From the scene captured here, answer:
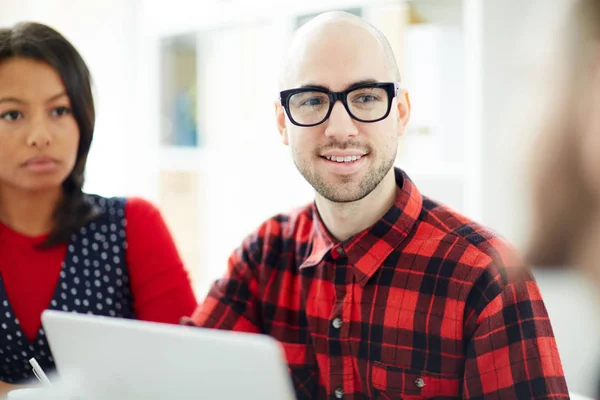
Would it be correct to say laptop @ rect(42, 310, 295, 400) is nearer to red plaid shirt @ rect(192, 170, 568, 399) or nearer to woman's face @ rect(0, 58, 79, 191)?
red plaid shirt @ rect(192, 170, 568, 399)

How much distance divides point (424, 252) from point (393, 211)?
0.32 ft

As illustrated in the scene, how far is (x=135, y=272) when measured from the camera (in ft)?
4.95

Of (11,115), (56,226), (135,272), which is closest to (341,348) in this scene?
(135,272)

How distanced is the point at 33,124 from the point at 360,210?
72 centimetres

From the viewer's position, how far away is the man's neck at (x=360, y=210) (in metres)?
1.21

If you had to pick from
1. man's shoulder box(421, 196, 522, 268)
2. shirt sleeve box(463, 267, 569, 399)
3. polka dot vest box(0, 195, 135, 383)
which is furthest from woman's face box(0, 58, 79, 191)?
shirt sleeve box(463, 267, 569, 399)

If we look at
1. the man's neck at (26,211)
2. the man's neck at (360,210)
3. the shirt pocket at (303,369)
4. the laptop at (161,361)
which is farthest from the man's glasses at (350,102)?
the man's neck at (26,211)

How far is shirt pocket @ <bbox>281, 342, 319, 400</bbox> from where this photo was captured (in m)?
1.23

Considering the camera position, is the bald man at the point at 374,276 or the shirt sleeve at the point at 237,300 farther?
the shirt sleeve at the point at 237,300

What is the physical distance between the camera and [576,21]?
31 cm

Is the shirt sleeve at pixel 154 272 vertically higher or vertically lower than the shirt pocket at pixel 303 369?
higher

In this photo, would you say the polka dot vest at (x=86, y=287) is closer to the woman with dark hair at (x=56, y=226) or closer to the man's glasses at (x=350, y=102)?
the woman with dark hair at (x=56, y=226)

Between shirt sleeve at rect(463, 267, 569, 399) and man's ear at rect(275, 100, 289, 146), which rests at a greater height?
man's ear at rect(275, 100, 289, 146)

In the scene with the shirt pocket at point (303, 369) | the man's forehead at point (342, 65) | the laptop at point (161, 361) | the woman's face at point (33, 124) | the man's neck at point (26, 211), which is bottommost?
the shirt pocket at point (303, 369)
